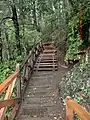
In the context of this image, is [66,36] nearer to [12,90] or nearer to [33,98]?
[33,98]

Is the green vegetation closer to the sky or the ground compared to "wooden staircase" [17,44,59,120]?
closer to the sky

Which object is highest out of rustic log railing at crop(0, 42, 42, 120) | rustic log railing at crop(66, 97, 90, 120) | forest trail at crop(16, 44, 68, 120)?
rustic log railing at crop(66, 97, 90, 120)

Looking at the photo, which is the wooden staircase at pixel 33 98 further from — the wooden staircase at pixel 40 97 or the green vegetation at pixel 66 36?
the green vegetation at pixel 66 36

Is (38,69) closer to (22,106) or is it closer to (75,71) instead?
(75,71)

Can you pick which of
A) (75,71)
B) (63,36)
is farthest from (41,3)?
(75,71)

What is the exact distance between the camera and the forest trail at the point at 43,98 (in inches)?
258

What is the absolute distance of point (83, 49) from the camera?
12070 millimetres

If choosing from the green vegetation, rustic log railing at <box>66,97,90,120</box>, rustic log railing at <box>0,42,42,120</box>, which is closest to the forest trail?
rustic log railing at <box>0,42,42,120</box>

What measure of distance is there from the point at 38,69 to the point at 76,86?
14.2 feet

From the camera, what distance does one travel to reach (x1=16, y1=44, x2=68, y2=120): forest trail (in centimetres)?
655

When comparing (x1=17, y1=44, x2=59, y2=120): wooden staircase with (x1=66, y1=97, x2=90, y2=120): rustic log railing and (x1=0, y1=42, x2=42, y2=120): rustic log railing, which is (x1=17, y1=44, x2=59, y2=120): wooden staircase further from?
(x1=66, y1=97, x2=90, y2=120): rustic log railing

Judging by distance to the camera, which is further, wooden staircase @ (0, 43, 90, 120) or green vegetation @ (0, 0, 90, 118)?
green vegetation @ (0, 0, 90, 118)

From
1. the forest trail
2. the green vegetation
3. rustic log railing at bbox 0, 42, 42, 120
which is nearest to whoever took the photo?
rustic log railing at bbox 0, 42, 42, 120

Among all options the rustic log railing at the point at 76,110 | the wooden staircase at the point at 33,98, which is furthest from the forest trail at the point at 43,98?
the rustic log railing at the point at 76,110
